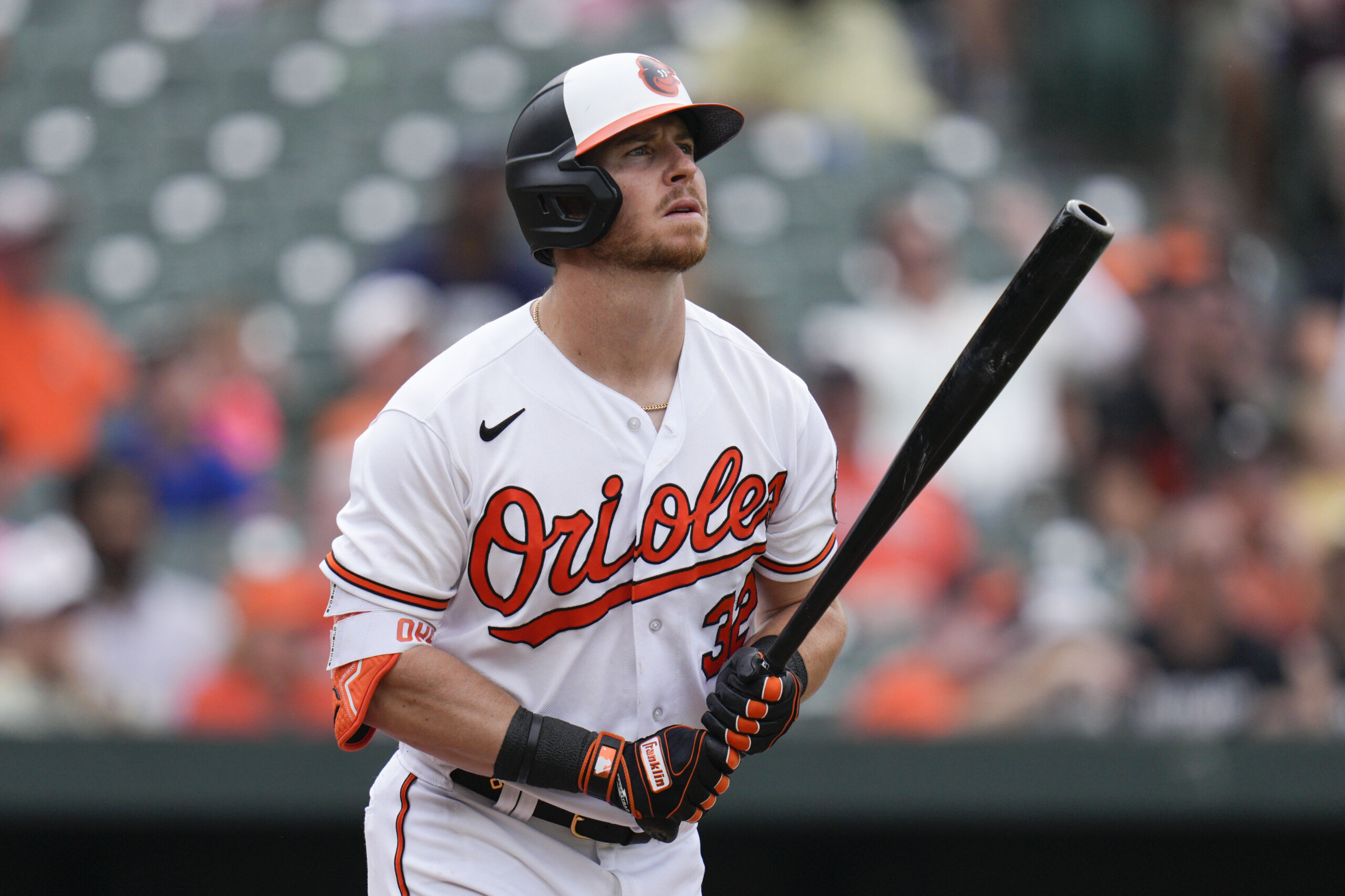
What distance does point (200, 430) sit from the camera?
17.8ft

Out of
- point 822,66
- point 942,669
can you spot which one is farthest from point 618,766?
point 822,66

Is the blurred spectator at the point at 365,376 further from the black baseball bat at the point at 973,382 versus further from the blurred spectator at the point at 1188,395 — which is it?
the black baseball bat at the point at 973,382

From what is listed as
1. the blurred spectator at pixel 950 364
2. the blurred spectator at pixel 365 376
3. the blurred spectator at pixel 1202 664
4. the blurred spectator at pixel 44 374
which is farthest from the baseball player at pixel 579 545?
the blurred spectator at pixel 44 374

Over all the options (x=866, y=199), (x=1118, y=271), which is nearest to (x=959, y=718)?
(x=1118, y=271)

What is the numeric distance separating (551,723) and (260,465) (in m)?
3.53

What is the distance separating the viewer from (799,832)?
167 inches

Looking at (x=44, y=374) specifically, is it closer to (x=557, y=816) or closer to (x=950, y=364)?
(x=950, y=364)

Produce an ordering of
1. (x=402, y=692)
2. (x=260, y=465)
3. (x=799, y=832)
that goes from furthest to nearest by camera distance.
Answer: (x=260, y=465)
(x=799, y=832)
(x=402, y=692)

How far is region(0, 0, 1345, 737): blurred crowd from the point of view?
14.9ft

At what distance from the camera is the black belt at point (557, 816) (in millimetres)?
2383

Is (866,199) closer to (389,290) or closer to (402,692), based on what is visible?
(389,290)

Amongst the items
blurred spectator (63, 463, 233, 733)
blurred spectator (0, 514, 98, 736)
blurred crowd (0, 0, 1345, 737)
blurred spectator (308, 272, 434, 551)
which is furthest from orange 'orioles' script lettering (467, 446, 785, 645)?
blurred spectator (308, 272, 434, 551)

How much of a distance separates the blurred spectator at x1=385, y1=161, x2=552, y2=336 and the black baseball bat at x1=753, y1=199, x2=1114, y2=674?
11.3 ft

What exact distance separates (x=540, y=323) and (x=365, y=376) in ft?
10.2
